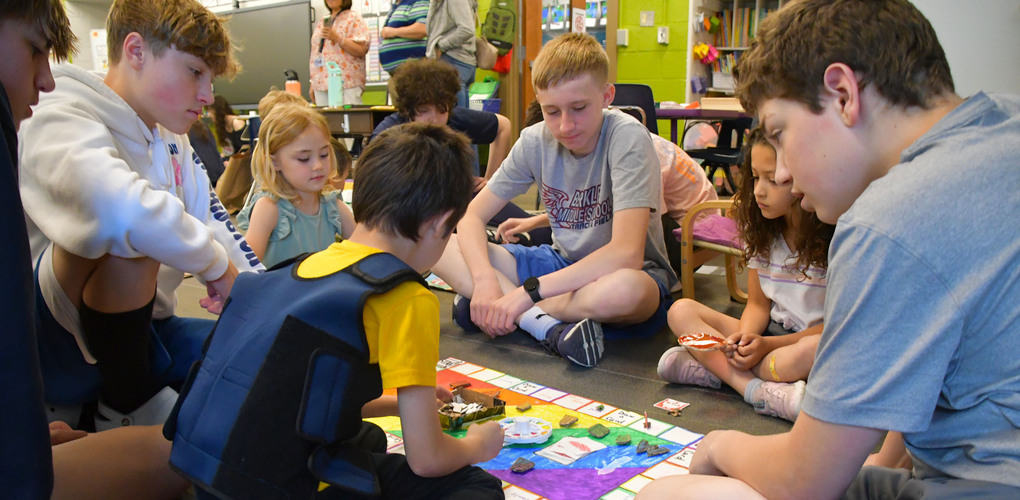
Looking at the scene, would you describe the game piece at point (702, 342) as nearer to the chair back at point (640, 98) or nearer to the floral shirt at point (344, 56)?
the chair back at point (640, 98)

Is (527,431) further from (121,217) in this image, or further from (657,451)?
(121,217)

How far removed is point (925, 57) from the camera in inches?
30.2

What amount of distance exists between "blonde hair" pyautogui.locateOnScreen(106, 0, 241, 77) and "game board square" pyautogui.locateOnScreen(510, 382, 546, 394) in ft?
3.40

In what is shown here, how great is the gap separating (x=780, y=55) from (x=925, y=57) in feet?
0.49

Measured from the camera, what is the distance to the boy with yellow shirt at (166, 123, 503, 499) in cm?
92

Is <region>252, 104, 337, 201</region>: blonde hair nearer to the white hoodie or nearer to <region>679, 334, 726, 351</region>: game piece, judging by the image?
the white hoodie

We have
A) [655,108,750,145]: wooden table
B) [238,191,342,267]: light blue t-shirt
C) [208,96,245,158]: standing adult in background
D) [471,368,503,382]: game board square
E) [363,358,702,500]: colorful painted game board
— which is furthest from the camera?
[208,96,245,158]: standing adult in background

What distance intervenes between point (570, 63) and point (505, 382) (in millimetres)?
891

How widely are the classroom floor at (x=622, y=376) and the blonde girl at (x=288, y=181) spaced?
0.57m

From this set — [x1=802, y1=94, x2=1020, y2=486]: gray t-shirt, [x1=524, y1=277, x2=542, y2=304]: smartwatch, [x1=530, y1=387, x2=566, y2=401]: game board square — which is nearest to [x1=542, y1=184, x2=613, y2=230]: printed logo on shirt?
[x1=524, y1=277, x2=542, y2=304]: smartwatch

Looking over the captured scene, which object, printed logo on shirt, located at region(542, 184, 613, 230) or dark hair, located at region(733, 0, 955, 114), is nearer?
dark hair, located at region(733, 0, 955, 114)

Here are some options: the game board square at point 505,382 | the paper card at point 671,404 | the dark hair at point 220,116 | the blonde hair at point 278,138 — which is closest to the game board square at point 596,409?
the paper card at point 671,404

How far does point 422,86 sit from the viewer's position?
3.12 meters

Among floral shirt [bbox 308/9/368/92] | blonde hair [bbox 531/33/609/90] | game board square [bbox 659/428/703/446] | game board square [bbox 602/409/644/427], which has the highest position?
floral shirt [bbox 308/9/368/92]
